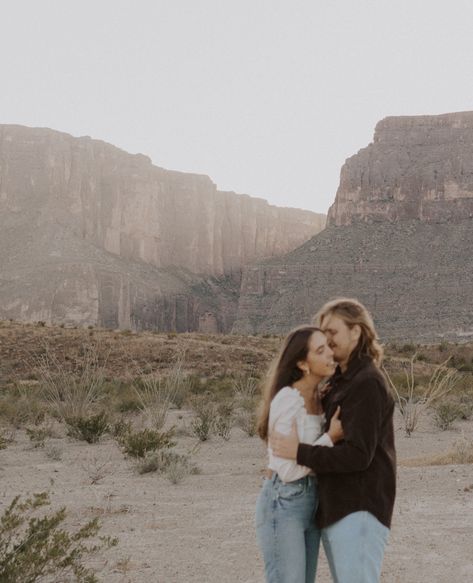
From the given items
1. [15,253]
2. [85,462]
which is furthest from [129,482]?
[15,253]

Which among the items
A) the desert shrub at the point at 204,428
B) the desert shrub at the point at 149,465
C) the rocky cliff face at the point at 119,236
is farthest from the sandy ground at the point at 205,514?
the rocky cliff face at the point at 119,236

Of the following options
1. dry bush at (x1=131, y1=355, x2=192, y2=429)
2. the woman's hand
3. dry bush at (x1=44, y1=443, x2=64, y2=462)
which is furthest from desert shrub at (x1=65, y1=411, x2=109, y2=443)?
the woman's hand

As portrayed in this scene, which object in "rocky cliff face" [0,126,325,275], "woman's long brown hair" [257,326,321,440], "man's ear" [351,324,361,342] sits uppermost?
"rocky cliff face" [0,126,325,275]

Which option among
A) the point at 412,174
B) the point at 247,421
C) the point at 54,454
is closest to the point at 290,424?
the point at 54,454

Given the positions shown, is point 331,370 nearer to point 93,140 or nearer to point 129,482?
point 129,482

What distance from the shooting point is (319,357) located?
3562mm

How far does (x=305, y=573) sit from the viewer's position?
11.7 ft

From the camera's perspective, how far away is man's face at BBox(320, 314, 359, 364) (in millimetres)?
3652

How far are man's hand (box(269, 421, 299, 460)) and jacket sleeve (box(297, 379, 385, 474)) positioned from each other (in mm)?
29

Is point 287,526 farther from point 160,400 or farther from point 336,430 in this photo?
point 160,400

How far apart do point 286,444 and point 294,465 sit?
98mm

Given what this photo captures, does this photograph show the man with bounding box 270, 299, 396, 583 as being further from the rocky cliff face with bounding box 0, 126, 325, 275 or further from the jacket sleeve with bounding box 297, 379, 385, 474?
the rocky cliff face with bounding box 0, 126, 325, 275

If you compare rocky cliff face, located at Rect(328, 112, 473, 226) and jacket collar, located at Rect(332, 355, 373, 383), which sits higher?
rocky cliff face, located at Rect(328, 112, 473, 226)

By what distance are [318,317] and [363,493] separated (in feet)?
2.78
